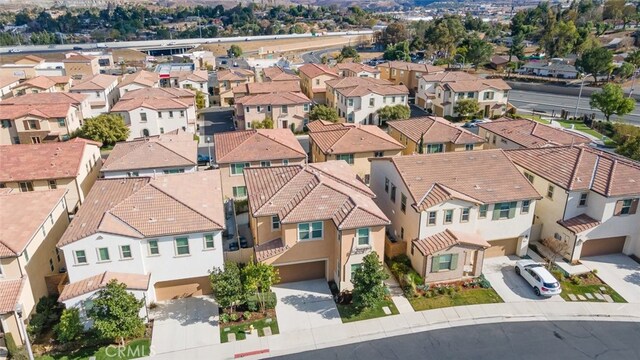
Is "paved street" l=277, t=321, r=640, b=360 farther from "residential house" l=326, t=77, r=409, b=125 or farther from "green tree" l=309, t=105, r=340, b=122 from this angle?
"residential house" l=326, t=77, r=409, b=125

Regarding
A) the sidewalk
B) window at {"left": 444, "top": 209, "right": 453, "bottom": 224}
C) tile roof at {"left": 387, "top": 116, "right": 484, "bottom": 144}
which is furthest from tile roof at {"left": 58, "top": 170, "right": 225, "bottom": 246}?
tile roof at {"left": 387, "top": 116, "right": 484, "bottom": 144}

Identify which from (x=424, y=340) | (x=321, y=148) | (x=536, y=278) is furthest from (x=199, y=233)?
(x=536, y=278)

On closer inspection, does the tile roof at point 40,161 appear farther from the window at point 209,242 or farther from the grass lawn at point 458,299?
the grass lawn at point 458,299

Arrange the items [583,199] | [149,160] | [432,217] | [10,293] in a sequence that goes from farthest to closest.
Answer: [149,160] → [583,199] → [432,217] → [10,293]

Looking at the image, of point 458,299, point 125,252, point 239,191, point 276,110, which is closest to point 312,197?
point 458,299

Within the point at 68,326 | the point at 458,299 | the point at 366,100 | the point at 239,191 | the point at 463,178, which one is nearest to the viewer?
the point at 68,326

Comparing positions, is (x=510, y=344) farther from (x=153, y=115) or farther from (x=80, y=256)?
(x=153, y=115)

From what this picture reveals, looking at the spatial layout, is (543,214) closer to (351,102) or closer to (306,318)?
(306,318)
